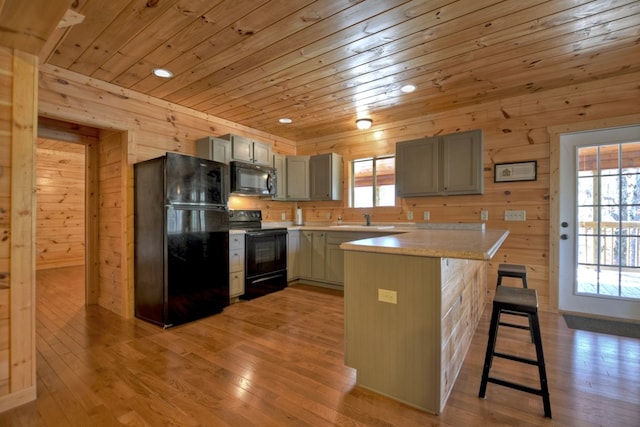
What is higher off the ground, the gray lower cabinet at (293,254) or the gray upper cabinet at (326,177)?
the gray upper cabinet at (326,177)

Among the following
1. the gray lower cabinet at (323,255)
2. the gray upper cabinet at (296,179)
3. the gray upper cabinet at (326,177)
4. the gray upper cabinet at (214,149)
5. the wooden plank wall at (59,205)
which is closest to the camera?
the gray upper cabinet at (214,149)

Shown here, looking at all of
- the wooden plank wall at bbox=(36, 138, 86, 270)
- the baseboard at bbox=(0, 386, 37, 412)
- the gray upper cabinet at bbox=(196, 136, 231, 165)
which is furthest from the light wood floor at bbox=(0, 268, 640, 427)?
the wooden plank wall at bbox=(36, 138, 86, 270)

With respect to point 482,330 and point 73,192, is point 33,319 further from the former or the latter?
point 73,192

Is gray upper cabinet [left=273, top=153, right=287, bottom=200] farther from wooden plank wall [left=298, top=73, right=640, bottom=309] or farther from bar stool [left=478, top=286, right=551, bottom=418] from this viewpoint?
bar stool [left=478, top=286, right=551, bottom=418]

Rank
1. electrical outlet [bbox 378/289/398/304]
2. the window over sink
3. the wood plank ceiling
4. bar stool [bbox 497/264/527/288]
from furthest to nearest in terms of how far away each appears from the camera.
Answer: the window over sink
bar stool [bbox 497/264/527/288]
the wood plank ceiling
electrical outlet [bbox 378/289/398/304]

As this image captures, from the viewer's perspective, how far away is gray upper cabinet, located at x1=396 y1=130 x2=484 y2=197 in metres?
3.54

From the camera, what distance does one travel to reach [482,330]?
2.74 meters

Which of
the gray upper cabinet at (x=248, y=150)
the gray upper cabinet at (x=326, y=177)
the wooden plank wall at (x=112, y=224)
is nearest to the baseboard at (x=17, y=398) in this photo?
the wooden plank wall at (x=112, y=224)

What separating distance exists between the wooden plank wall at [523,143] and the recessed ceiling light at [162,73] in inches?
122

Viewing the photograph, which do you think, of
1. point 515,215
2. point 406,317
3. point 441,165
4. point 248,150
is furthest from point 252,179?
point 515,215

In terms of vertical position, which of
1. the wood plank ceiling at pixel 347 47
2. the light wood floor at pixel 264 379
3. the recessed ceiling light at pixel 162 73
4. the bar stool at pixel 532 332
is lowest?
the light wood floor at pixel 264 379

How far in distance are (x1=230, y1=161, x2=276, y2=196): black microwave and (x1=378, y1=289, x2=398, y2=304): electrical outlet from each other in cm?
273

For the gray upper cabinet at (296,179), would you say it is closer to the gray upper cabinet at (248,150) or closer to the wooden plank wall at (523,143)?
the gray upper cabinet at (248,150)

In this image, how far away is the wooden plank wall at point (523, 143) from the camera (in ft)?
10.0
